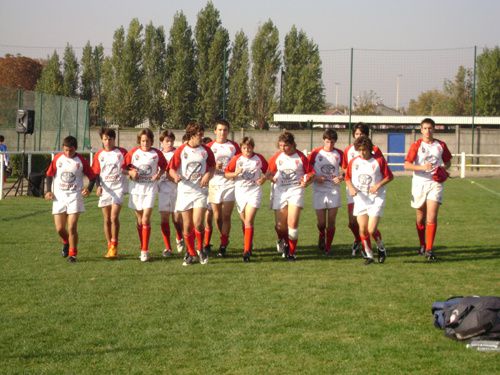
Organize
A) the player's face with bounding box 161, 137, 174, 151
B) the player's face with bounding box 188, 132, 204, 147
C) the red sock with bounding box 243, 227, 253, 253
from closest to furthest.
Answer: the player's face with bounding box 188, 132, 204, 147 → the red sock with bounding box 243, 227, 253, 253 → the player's face with bounding box 161, 137, 174, 151

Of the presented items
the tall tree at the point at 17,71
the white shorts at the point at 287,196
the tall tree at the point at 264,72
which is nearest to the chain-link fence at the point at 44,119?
the tall tree at the point at 264,72

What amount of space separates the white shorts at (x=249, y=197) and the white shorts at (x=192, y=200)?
0.71 m

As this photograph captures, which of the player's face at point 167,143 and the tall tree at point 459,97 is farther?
the tall tree at point 459,97

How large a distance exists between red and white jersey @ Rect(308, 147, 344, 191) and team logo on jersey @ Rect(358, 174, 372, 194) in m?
1.04

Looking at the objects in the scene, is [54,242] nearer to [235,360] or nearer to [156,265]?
[156,265]

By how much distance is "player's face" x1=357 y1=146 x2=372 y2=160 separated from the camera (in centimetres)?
1043

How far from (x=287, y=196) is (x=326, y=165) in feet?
3.03

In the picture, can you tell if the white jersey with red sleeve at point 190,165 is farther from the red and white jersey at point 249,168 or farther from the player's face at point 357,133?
the player's face at point 357,133

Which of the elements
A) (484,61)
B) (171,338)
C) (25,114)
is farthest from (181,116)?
(171,338)

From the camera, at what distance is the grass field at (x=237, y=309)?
5.86 m

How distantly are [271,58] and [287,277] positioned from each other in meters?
40.5

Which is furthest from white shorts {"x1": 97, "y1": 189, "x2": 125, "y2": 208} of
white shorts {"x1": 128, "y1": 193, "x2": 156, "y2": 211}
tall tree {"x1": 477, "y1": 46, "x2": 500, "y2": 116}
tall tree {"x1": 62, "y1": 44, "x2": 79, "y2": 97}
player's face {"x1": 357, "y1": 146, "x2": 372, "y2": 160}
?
tall tree {"x1": 62, "y1": 44, "x2": 79, "y2": 97}

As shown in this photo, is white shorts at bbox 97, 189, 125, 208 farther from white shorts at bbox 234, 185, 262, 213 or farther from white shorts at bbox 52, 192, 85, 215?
white shorts at bbox 234, 185, 262, 213

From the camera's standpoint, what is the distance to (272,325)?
696 cm
